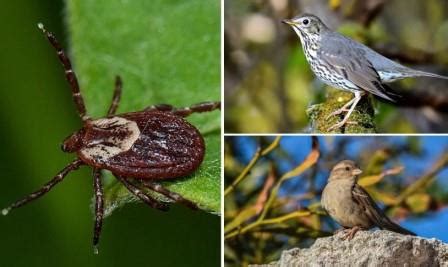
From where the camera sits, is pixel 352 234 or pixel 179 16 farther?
pixel 179 16

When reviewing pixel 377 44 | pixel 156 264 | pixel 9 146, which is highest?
pixel 377 44

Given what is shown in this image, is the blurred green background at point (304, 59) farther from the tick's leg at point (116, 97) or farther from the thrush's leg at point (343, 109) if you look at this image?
the tick's leg at point (116, 97)

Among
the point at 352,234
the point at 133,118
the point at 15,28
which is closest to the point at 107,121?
the point at 133,118

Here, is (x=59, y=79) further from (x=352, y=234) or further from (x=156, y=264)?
(x=352, y=234)

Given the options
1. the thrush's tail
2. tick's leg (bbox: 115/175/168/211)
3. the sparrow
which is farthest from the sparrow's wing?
tick's leg (bbox: 115/175/168/211)

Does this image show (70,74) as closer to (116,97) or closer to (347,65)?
(116,97)

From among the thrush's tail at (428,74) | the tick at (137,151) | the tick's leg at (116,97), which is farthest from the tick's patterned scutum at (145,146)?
the thrush's tail at (428,74)
